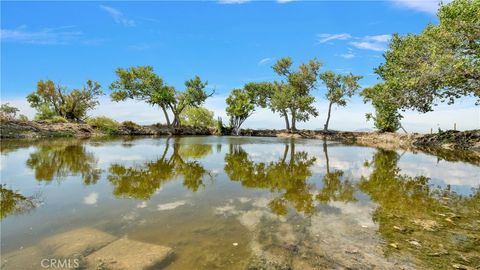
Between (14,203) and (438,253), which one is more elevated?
(14,203)

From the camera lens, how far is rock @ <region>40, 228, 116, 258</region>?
4.36 metres

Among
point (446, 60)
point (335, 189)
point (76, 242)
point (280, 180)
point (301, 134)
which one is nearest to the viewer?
point (76, 242)

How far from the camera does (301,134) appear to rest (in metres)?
49.3

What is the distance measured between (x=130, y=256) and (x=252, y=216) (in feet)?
9.18

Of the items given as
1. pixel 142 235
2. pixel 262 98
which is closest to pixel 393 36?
pixel 262 98

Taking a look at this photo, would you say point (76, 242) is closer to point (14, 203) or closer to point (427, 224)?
point (14, 203)

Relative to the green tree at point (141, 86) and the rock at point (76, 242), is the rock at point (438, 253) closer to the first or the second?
the rock at point (76, 242)

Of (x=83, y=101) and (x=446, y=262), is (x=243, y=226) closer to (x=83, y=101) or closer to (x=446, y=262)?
(x=446, y=262)

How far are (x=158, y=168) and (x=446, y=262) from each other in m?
10.4

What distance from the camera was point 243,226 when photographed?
5.62 m

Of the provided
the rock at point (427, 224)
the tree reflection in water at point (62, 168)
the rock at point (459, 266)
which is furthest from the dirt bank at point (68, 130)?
the rock at point (459, 266)

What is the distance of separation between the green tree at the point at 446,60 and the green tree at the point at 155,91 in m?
32.3

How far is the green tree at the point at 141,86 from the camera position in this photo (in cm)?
4391

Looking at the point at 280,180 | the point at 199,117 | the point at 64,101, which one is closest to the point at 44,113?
the point at 64,101
